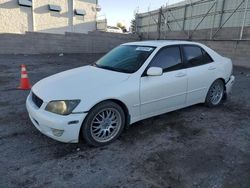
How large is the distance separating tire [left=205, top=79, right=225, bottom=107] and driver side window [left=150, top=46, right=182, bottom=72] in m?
1.24

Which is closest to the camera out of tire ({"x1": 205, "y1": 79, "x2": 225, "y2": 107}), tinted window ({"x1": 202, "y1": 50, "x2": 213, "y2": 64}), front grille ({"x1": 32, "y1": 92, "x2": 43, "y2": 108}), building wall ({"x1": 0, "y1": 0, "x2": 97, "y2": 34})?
front grille ({"x1": 32, "y1": 92, "x2": 43, "y2": 108})

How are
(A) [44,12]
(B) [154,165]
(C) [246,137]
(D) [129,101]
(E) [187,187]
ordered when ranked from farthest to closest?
(A) [44,12] → (C) [246,137] → (D) [129,101] → (B) [154,165] → (E) [187,187]

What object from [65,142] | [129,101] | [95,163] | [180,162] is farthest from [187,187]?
[65,142]

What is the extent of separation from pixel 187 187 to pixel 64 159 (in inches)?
62.6

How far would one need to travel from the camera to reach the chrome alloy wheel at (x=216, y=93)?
4848mm

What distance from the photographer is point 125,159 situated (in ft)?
9.59

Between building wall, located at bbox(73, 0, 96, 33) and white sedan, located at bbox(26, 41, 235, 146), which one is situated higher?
building wall, located at bbox(73, 0, 96, 33)

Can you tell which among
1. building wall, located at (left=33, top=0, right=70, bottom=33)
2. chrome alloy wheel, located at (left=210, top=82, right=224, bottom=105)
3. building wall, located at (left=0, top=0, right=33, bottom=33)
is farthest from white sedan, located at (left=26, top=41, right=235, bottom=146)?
building wall, located at (left=33, top=0, right=70, bottom=33)

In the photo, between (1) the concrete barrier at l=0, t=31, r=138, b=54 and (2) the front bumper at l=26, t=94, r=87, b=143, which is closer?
(2) the front bumper at l=26, t=94, r=87, b=143

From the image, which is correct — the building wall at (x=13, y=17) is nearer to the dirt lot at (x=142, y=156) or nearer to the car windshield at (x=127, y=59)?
the dirt lot at (x=142, y=156)

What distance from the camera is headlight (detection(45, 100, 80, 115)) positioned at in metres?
2.89

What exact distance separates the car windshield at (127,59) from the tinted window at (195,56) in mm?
824

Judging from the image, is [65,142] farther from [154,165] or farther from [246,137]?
[246,137]

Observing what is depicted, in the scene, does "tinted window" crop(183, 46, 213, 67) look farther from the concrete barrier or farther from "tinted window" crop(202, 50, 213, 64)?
the concrete barrier
